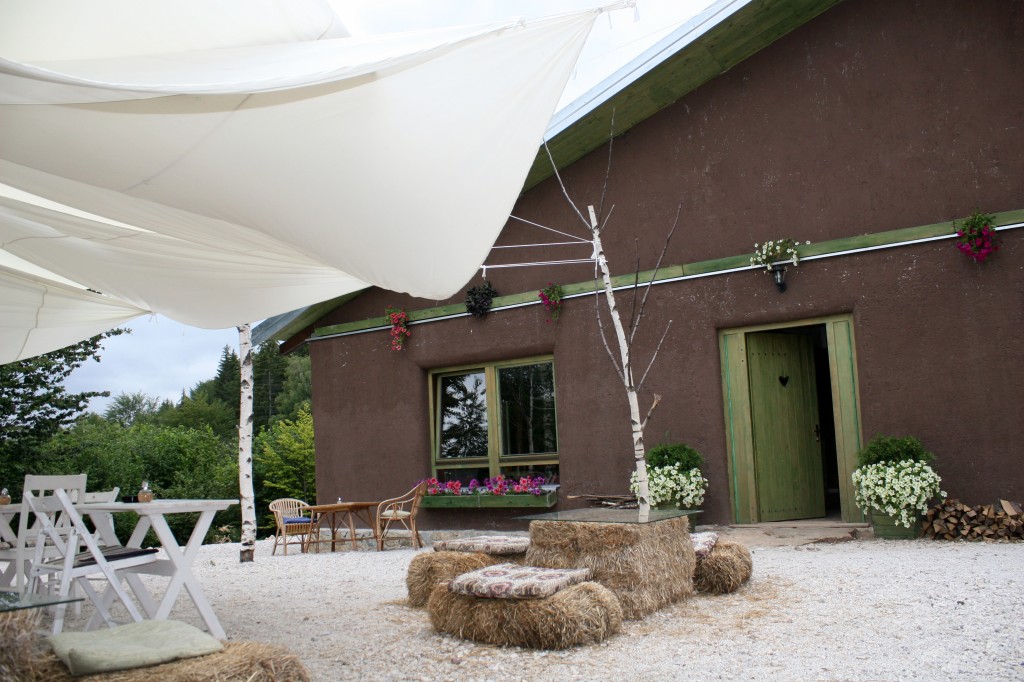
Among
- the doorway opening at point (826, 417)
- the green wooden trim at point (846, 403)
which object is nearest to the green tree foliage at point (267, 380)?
the doorway opening at point (826, 417)

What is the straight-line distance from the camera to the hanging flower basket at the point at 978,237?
645cm

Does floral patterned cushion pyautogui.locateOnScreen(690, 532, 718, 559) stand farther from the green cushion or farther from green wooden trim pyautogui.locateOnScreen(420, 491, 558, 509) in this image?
green wooden trim pyautogui.locateOnScreen(420, 491, 558, 509)

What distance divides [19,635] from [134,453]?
1335 centimetres

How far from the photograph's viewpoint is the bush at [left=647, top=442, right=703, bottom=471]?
7.51 metres

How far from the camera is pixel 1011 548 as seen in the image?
5.98 m

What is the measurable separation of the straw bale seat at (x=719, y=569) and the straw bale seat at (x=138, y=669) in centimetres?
292

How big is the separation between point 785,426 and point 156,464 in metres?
11.4

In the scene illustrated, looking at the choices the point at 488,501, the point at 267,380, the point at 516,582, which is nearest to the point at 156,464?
the point at 488,501

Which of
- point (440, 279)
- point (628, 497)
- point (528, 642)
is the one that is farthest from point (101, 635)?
point (628, 497)

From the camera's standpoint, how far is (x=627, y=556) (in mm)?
4418

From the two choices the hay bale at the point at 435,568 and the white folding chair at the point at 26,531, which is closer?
the white folding chair at the point at 26,531

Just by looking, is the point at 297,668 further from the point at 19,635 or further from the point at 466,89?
the point at 466,89

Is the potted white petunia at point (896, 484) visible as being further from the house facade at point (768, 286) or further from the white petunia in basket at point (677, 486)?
the white petunia in basket at point (677, 486)

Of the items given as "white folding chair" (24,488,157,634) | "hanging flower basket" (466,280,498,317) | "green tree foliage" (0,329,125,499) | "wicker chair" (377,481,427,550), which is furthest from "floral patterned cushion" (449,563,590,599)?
"green tree foliage" (0,329,125,499)
